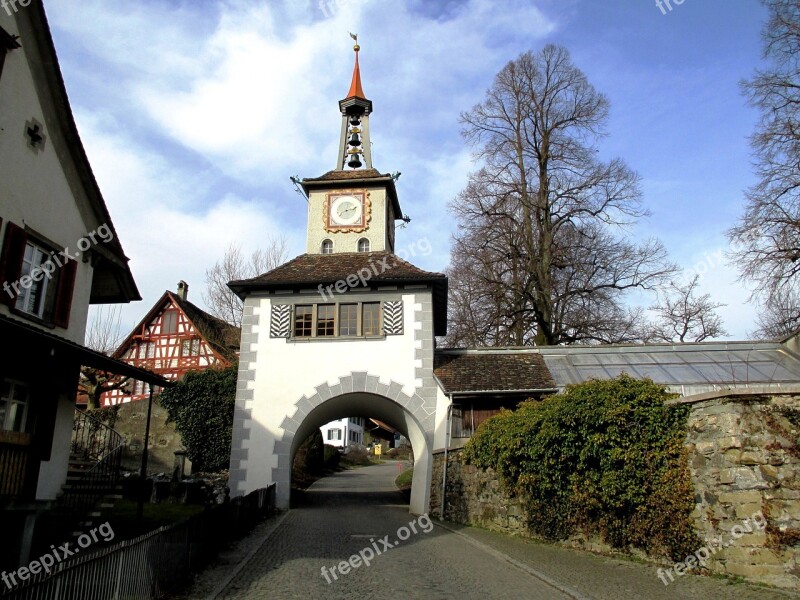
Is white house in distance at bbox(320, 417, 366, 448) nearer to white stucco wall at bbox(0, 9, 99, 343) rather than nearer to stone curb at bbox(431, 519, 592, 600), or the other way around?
stone curb at bbox(431, 519, 592, 600)

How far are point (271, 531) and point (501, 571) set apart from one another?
6.28m

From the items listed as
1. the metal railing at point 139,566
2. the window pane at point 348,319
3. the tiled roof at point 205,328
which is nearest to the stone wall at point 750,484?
the metal railing at point 139,566

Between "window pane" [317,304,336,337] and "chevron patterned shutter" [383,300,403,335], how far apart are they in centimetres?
160

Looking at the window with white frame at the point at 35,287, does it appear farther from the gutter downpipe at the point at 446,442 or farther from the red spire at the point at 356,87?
the red spire at the point at 356,87

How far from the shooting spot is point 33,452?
37.1 feet

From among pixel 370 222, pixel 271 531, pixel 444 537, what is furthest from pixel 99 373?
pixel 444 537

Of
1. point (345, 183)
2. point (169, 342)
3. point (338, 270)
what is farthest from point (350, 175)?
point (169, 342)

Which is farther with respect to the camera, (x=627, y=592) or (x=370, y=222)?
(x=370, y=222)

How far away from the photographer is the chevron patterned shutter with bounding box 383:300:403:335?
19.8 meters

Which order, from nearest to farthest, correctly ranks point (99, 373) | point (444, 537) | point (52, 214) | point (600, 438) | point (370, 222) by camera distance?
1. point (600, 438)
2. point (52, 214)
3. point (444, 537)
4. point (370, 222)
5. point (99, 373)

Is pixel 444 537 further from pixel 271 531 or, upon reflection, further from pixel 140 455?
pixel 140 455

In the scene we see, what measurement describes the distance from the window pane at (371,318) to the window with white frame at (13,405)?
33.6 ft

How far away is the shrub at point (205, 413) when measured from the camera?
23562mm

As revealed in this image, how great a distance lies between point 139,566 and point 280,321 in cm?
1293
